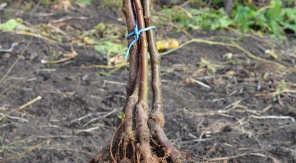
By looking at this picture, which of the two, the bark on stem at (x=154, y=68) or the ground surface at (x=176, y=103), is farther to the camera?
the ground surface at (x=176, y=103)

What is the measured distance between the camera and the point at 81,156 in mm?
2502

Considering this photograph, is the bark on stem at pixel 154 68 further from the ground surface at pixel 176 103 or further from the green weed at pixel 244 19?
the green weed at pixel 244 19

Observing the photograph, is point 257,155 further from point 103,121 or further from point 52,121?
point 52,121

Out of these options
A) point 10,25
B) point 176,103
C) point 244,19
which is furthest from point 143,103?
point 244,19

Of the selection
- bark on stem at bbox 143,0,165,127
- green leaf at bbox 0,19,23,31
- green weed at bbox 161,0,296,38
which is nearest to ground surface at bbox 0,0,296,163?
Answer: green leaf at bbox 0,19,23,31

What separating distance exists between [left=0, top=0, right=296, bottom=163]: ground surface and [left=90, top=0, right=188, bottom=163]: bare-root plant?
66cm

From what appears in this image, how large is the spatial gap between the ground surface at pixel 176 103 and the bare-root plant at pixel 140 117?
2.16ft

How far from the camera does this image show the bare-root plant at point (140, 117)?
152 centimetres

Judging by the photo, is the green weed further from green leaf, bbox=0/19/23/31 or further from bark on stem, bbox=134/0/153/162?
bark on stem, bbox=134/0/153/162

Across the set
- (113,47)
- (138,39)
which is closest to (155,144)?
(138,39)

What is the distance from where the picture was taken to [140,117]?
1.54 meters

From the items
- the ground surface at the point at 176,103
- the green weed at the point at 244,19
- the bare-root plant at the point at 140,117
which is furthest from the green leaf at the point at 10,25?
the bare-root plant at the point at 140,117

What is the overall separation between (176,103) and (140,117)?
1.82 meters

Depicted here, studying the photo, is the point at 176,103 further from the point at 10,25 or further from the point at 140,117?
the point at 10,25
